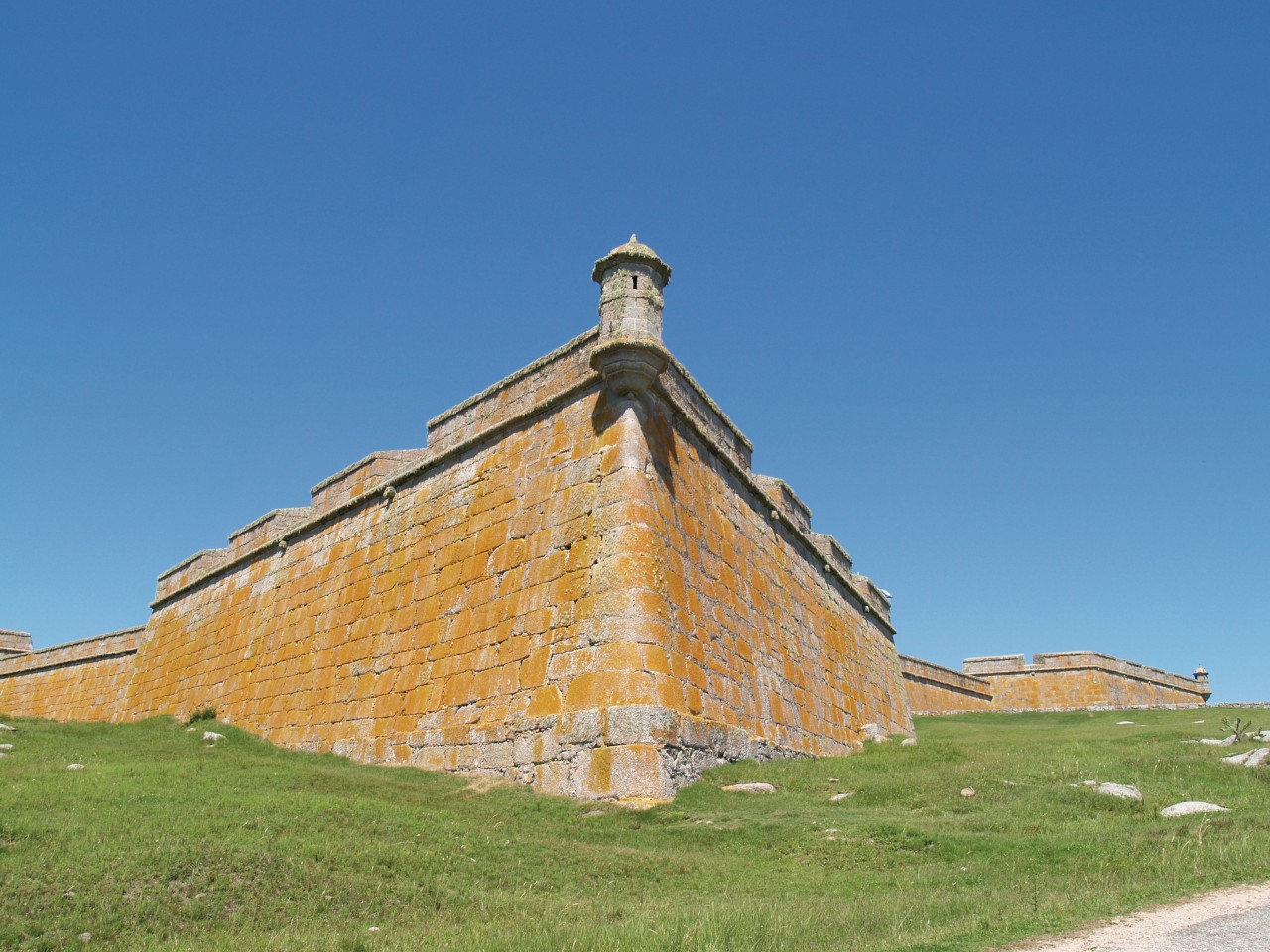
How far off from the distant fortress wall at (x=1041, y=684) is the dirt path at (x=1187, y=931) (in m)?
26.9

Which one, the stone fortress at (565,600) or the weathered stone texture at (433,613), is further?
the weathered stone texture at (433,613)

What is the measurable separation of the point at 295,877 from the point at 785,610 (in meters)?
Answer: 11.2

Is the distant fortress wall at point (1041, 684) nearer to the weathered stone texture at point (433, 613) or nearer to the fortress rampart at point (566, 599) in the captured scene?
the fortress rampart at point (566, 599)

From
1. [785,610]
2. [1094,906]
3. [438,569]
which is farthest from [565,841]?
[785,610]

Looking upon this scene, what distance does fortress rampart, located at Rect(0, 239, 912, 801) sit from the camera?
1052 cm

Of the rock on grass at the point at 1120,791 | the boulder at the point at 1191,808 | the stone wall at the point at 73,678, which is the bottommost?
the boulder at the point at 1191,808

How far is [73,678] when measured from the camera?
27.2 m

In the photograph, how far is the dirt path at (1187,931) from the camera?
4043mm

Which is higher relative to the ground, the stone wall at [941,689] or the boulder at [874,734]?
the stone wall at [941,689]

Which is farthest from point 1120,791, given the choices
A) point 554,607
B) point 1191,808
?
point 554,607

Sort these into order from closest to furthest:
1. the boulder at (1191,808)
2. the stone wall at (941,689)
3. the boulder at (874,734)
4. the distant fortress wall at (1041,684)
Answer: the boulder at (1191,808) < the boulder at (874,734) < the stone wall at (941,689) < the distant fortress wall at (1041,684)

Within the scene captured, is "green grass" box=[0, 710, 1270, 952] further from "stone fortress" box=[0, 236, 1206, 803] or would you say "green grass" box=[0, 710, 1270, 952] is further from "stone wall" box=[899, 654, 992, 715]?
"stone wall" box=[899, 654, 992, 715]

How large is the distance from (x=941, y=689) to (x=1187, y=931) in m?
29.5

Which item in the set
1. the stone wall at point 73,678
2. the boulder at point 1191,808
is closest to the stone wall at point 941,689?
the boulder at point 1191,808
